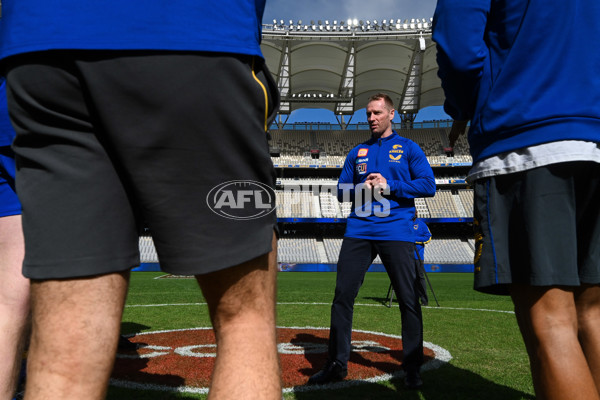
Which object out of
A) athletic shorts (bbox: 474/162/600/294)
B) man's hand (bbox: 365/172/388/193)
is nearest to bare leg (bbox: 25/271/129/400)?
athletic shorts (bbox: 474/162/600/294)

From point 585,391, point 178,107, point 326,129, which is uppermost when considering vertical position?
point 326,129

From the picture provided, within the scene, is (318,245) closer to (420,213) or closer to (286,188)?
(286,188)

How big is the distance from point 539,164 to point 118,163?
1299 millimetres

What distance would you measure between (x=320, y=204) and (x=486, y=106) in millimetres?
35814

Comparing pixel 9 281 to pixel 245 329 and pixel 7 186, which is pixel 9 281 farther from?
pixel 245 329

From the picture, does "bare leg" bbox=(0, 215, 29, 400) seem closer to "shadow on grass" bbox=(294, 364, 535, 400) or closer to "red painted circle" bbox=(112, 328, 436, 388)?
"red painted circle" bbox=(112, 328, 436, 388)

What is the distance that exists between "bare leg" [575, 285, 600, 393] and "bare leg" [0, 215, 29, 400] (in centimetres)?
218

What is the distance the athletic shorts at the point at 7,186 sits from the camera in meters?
2.06

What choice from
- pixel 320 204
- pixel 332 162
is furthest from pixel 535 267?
pixel 332 162

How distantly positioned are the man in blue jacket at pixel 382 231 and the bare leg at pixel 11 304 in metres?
1.83

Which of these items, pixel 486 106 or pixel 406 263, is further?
pixel 406 263

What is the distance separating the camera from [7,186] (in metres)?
2.12

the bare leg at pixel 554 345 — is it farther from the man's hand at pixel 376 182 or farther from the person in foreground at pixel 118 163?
the man's hand at pixel 376 182

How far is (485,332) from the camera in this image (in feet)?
16.8
